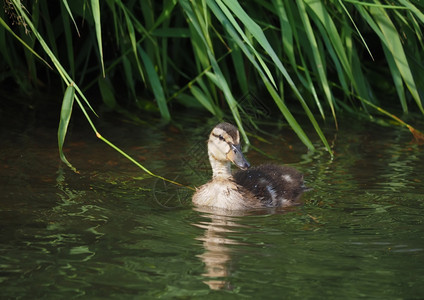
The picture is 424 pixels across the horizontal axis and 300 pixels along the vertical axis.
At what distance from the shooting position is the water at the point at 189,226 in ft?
10.6

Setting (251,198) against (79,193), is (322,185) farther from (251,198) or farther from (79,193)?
(79,193)

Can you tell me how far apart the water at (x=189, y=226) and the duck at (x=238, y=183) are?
0.12 metres

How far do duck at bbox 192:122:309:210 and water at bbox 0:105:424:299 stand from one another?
4.6 inches

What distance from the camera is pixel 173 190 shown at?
16.1ft

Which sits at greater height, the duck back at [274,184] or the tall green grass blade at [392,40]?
the tall green grass blade at [392,40]

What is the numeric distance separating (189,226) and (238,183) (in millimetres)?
904

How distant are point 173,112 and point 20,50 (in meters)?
1.28

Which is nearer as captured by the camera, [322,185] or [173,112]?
[322,185]

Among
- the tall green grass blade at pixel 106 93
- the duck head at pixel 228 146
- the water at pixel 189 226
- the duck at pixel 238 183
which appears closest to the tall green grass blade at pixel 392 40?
the water at pixel 189 226

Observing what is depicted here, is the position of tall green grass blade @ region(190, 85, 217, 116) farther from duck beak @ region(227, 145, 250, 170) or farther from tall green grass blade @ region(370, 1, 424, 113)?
tall green grass blade @ region(370, 1, 424, 113)

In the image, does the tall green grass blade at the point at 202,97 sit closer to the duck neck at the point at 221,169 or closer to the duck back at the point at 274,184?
the duck back at the point at 274,184

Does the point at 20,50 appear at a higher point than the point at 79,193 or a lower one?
higher

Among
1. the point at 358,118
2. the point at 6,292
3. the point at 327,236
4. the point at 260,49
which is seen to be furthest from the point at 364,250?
the point at 358,118

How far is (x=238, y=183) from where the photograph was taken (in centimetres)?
496
